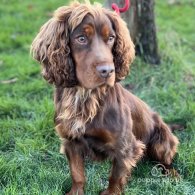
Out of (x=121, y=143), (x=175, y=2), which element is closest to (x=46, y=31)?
(x=121, y=143)

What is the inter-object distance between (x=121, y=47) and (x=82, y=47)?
393mm

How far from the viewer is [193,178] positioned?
4.39 meters

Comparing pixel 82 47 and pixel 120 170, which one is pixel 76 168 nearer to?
pixel 120 170

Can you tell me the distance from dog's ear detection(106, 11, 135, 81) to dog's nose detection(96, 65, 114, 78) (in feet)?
1.27

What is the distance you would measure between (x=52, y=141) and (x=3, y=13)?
4.50 meters

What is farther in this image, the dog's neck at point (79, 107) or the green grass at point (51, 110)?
the green grass at point (51, 110)

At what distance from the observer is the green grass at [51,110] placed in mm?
4250

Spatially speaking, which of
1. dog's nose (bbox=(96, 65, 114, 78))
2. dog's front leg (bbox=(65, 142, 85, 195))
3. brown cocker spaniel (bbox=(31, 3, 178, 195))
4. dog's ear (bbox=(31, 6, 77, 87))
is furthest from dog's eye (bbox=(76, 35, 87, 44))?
dog's front leg (bbox=(65, 142, 85, 195))

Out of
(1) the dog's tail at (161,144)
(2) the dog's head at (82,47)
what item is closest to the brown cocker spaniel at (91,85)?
(2) the dog's head at (82,47)

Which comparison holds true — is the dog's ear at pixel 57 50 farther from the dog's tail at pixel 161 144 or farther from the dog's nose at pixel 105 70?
the dog's tail at pixel 161 144

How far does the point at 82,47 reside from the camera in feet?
11.7

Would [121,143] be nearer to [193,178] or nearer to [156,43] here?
[193,178]

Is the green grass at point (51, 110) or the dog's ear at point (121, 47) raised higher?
the dog's ear at point (121, 47)

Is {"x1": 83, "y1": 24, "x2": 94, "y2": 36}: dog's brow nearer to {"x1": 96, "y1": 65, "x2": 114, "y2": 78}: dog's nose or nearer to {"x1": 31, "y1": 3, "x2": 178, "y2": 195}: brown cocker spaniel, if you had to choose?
{"x1": 31, "y1": 3, "x2": 178, "y2": 195}: brown cocker spaniel
